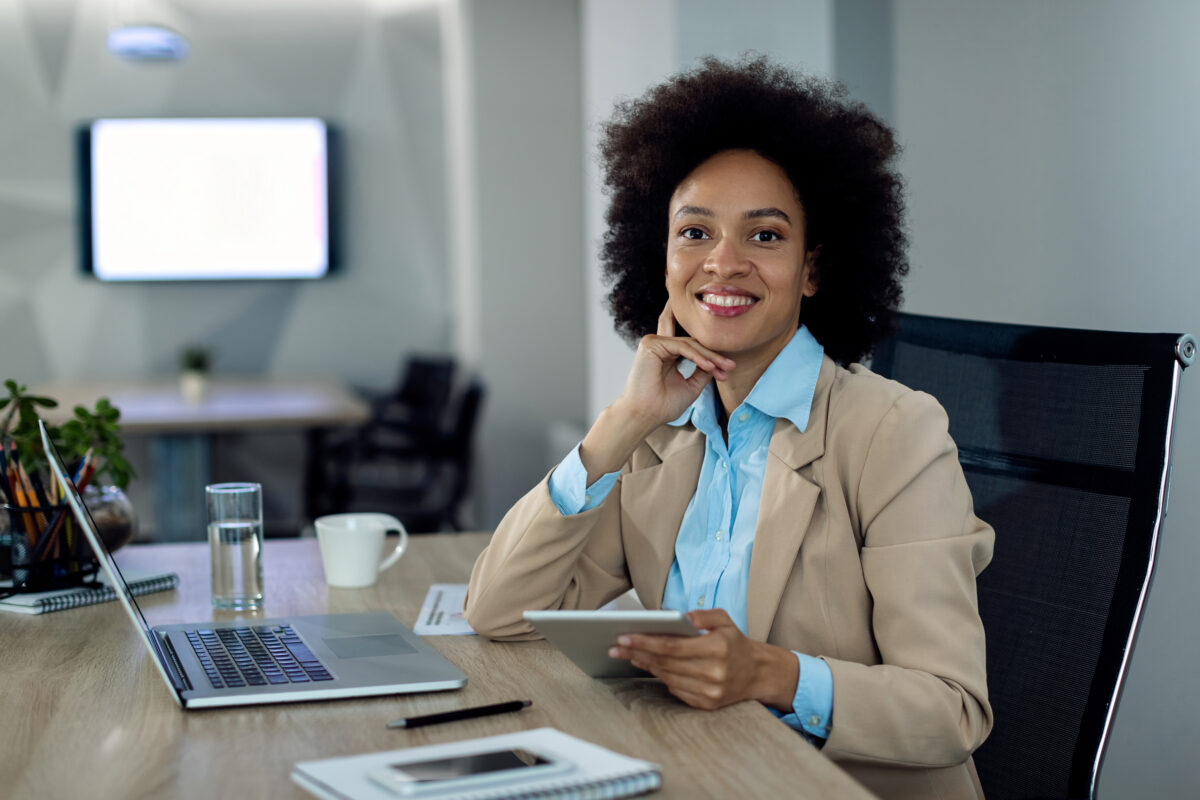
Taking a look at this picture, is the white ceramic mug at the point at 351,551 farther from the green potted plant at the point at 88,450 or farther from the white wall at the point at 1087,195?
the white wall at the point at 1087,195

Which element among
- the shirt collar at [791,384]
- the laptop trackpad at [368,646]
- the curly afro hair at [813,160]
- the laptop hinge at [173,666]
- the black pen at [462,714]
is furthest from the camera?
the curly afro hair at [813,160]

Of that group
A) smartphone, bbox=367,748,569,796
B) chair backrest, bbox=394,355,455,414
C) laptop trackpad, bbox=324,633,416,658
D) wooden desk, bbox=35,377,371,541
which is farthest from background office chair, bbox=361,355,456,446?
smartphone, bbox=367,748,569,796

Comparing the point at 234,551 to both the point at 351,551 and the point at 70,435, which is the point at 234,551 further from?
the point at 70,435

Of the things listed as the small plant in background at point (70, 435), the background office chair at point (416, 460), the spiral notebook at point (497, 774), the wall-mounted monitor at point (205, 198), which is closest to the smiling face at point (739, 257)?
the spiral notebook at point (497, 774)

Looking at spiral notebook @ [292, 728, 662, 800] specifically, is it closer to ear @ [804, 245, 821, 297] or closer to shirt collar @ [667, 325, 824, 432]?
shirt collar @ [667, 325, 824, 432]

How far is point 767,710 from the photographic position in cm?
111

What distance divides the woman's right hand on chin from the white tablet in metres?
0.29

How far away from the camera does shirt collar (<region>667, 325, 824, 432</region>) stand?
1369 millimetres

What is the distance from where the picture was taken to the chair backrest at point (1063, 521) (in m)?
1.21

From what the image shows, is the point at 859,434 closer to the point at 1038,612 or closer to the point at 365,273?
the point at 1038,612

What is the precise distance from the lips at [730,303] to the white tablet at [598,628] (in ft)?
1.54

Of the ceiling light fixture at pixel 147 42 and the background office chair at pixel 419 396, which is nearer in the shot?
the ceiling light fixture at pixel 147 42

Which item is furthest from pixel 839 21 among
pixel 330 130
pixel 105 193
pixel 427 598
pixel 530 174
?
pixel 105 193

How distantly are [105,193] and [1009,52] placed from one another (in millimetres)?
5059
